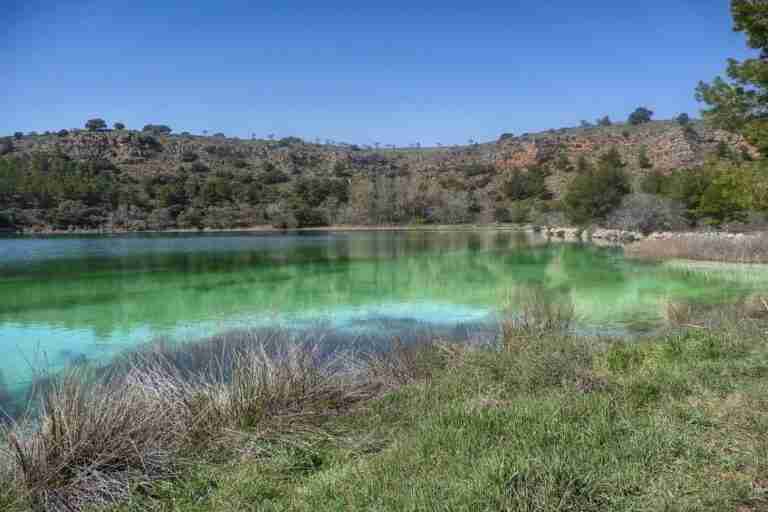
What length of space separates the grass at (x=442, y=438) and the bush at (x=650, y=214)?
2980cm

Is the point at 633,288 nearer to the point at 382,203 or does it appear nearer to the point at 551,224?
the point at 551,224

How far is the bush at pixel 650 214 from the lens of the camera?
110 ft

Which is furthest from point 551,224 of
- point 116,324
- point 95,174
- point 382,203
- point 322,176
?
point 95,174

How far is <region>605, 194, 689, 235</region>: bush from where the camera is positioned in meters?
33.6

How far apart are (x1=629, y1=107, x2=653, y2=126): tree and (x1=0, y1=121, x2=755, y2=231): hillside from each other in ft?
10.4

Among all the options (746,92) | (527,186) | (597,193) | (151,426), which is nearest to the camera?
(151,426)

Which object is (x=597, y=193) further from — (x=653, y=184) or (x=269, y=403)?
(x=269, y=403)

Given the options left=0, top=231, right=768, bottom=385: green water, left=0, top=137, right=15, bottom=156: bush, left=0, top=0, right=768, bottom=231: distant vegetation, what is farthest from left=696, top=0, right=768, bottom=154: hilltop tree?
left=0, top=137, right=15, bottom=156: bush

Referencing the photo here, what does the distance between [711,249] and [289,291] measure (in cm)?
1533

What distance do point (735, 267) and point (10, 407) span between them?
19742 mm

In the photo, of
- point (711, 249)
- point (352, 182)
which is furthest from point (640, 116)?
point (711, 249)

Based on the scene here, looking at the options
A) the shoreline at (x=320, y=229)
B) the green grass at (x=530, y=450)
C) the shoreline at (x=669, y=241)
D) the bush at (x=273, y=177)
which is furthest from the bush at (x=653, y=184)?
the bush at (x=273, y=177)

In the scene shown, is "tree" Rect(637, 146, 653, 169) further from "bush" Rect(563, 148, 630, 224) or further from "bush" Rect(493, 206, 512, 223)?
"bush" Rect(563, 148, 630, 224)

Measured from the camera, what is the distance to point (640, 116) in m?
78.5
